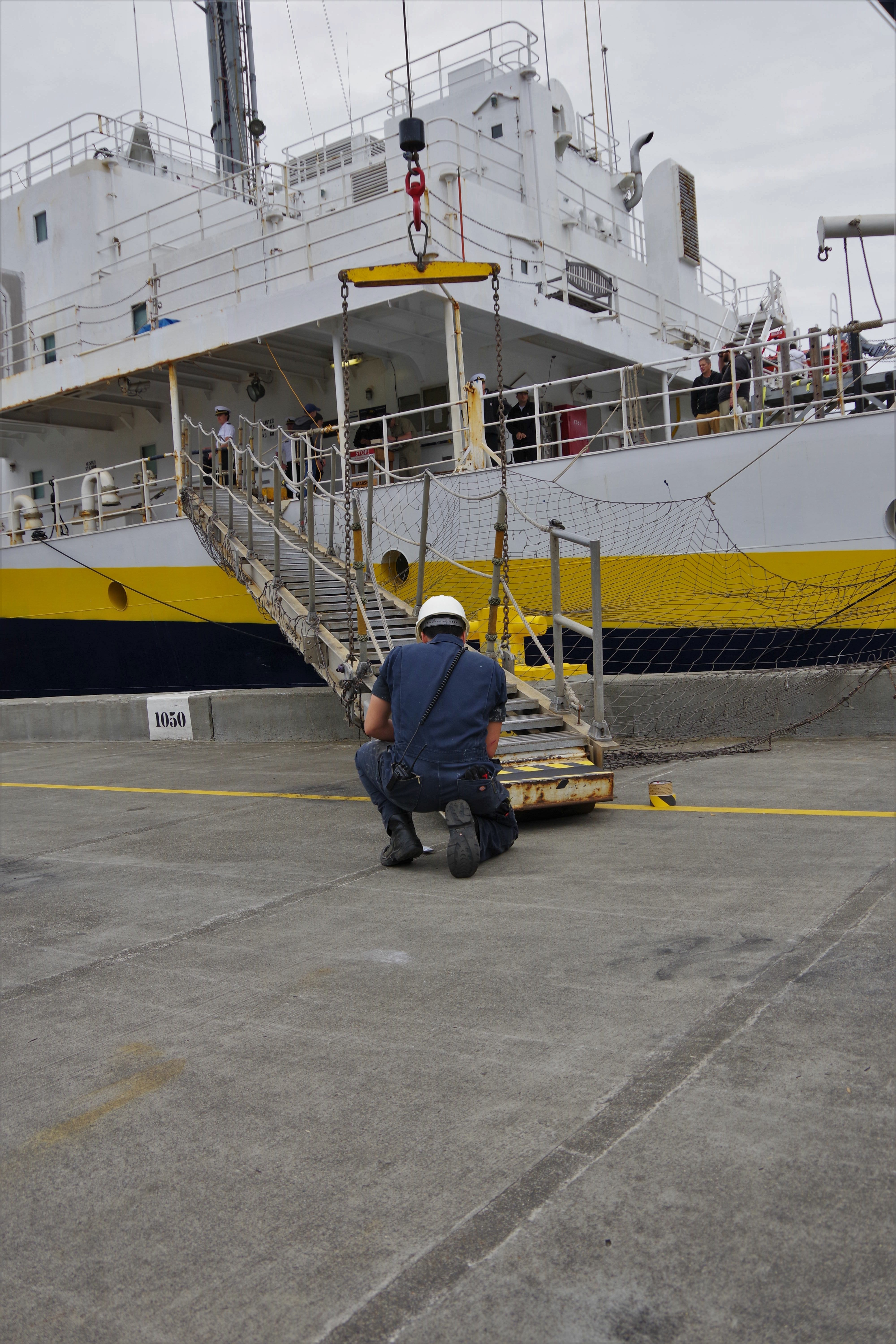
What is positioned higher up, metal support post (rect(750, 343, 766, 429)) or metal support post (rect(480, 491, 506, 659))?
metal support post (rect(750, 343, 766, 429))

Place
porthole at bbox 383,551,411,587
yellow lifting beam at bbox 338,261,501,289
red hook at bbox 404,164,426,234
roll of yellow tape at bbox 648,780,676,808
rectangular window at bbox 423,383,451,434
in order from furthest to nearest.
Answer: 1. rectangular window at bbox 423,383,451,434
2. porthole at bbox 383,551,411,587
3. red hook at bbox 404,164,426,234
4. yellow lifting beam at bbox 338,261,501,289
5. roll of yellow tape at bbox 648,780,676,808

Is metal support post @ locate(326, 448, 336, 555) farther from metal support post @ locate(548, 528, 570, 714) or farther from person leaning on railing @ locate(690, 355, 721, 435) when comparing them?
person leaning on railing @ locate(690, 355, 721, 435)

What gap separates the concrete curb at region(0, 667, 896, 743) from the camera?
8453 millimetres

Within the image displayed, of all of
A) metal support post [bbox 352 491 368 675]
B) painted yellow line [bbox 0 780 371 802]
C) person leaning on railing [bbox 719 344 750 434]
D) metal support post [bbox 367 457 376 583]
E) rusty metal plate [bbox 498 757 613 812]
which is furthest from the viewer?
person leaning on railing [bbox 719 344 750 434]

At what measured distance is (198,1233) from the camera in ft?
6.88

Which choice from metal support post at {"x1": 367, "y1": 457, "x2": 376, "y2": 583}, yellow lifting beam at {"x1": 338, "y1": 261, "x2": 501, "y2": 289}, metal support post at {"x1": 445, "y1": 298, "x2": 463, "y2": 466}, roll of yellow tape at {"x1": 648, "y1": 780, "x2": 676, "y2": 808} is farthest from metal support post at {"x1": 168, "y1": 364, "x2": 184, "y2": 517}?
roll of yellow tape at {"x1": 648, "y1": 780, "x2": 676, "y2": 808}

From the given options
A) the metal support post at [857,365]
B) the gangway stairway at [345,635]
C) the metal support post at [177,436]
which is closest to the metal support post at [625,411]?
the metal support post at [857,365]

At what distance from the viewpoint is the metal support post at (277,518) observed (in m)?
10.1

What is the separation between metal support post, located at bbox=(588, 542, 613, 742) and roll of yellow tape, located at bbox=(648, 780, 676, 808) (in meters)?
0.49

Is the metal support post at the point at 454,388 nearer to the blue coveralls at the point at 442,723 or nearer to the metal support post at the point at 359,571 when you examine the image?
the metal support post at the point at 359,571

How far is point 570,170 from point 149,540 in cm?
1007

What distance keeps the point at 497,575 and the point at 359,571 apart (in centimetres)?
126

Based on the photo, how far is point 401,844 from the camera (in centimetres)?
512

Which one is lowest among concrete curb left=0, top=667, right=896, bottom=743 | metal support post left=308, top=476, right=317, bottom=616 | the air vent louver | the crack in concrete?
the crack in concrete
